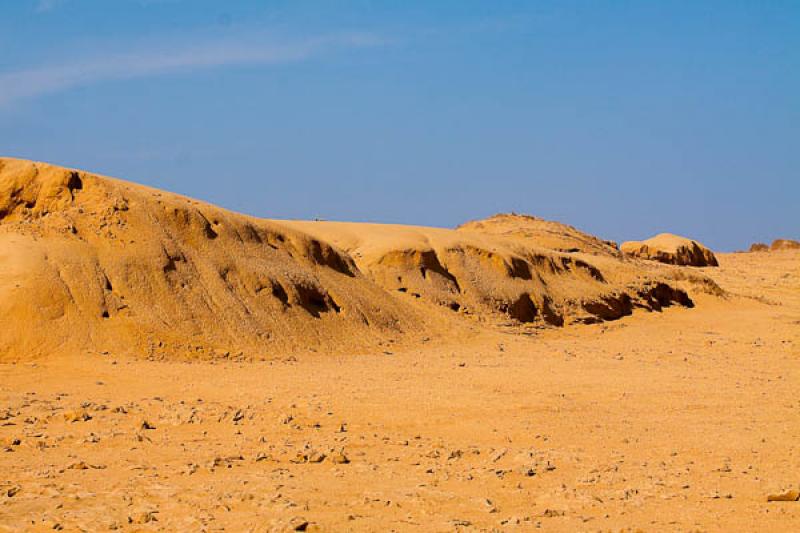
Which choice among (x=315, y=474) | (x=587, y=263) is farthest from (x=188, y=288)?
(x=587, y=263)

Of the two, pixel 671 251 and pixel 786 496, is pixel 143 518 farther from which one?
pixel 671 251

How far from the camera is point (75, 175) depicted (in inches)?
577

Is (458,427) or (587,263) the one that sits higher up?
(587,263)

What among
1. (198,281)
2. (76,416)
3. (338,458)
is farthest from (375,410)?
(198,281)

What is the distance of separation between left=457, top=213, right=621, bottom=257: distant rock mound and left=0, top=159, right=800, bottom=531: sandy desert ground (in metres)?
10.1

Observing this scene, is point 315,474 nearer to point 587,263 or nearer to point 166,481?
point 166,481

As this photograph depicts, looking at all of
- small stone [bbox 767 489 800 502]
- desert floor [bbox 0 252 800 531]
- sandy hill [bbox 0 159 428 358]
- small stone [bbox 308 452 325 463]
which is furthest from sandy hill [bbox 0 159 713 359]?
small stone [bbox 767 489 800 502]

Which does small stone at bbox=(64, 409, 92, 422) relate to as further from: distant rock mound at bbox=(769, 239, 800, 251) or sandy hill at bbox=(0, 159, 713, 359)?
distant rock mound at bbox=(769, 239, 800, 251)

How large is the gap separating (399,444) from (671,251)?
33260mm

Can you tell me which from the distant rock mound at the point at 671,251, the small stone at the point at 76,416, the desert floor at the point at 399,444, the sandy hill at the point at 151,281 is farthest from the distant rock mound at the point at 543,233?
the small stone at the point at 76,416

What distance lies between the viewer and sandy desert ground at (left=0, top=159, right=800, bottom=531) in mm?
5812

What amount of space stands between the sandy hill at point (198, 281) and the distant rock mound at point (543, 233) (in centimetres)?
920

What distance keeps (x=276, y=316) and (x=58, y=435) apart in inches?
254

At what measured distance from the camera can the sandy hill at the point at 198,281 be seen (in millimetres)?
12391
